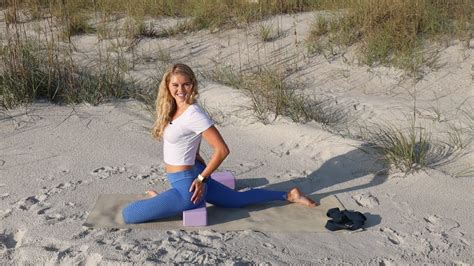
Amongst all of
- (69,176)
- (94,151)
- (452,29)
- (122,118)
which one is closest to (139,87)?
(122,118)

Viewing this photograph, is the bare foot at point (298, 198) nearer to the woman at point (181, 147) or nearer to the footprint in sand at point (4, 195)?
the woman at point (181, 147)

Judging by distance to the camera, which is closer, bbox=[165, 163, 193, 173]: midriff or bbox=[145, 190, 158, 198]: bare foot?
bbox=[165, 163, 193, 173]: midriff

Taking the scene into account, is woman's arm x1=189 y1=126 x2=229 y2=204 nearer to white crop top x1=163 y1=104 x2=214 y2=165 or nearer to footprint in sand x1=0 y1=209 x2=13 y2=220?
white crop top x1=163 y1=104 x2=214 y2=165

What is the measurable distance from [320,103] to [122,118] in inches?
70.5

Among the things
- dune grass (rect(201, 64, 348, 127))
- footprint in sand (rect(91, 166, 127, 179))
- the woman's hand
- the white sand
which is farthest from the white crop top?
dune grass (rect(201, 64, 348, 127))

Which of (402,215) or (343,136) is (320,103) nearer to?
(343,136)

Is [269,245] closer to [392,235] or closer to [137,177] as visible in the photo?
[392,235]

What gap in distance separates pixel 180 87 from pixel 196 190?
59 cm

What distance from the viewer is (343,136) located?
4.87 m

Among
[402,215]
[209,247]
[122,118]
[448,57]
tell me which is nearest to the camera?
[209,247]

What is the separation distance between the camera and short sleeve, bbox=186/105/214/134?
3.43 metres

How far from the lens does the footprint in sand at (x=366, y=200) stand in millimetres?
3878

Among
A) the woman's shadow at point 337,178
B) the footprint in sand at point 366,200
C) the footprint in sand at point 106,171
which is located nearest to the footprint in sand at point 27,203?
the footprint in sand at point 106,171

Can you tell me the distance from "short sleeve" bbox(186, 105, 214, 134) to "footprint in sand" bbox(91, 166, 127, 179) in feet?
3.46
